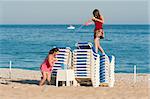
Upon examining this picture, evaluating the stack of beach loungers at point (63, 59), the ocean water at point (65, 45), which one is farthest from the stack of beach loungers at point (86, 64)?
the ocean water at point (65, 45)

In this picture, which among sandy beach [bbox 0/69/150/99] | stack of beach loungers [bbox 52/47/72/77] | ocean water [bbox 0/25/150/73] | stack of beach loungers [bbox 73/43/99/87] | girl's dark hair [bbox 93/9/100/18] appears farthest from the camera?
ocean water [bbox 0/25/150/73]

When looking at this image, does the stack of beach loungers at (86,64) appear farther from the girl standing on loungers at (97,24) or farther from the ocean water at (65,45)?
the ocean water at (65,45)

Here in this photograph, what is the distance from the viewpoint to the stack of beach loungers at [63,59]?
41.2 ft

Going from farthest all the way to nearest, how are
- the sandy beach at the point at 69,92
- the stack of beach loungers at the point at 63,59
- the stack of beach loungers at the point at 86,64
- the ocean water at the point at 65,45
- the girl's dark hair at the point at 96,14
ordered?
the ocean water at the point at 65,45, the girl's dark hair at the point at 96,14, the stack of beach loungers at the point at 63,59, the stack of beach loungers at the point at 86,64, the sandy beach at the point at 69,92

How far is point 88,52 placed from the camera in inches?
489

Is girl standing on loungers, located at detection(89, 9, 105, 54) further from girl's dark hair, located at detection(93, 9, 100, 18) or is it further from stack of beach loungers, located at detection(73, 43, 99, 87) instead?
stack of beach loungers, located at detection(73, 43, 99, 87)

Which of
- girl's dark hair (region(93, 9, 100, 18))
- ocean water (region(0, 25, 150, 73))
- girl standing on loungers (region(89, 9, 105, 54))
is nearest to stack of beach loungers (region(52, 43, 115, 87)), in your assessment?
girl standing on loungers (region(89, 9, 105, 54))

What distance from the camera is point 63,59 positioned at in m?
12.6

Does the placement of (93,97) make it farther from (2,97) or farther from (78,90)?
(2,97)

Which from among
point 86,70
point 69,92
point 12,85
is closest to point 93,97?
point 69,92

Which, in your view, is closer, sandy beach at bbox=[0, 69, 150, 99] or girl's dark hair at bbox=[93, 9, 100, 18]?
sandy beach at bbox=[0, 69, 150, 99]

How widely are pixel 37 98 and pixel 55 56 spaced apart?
6.75ft

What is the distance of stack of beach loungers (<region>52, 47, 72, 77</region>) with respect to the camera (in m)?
12.6

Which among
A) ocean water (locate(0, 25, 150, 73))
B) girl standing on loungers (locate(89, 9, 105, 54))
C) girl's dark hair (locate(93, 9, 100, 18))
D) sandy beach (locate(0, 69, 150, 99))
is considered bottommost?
sandy beach (locate(0, 69, 150, 99))
